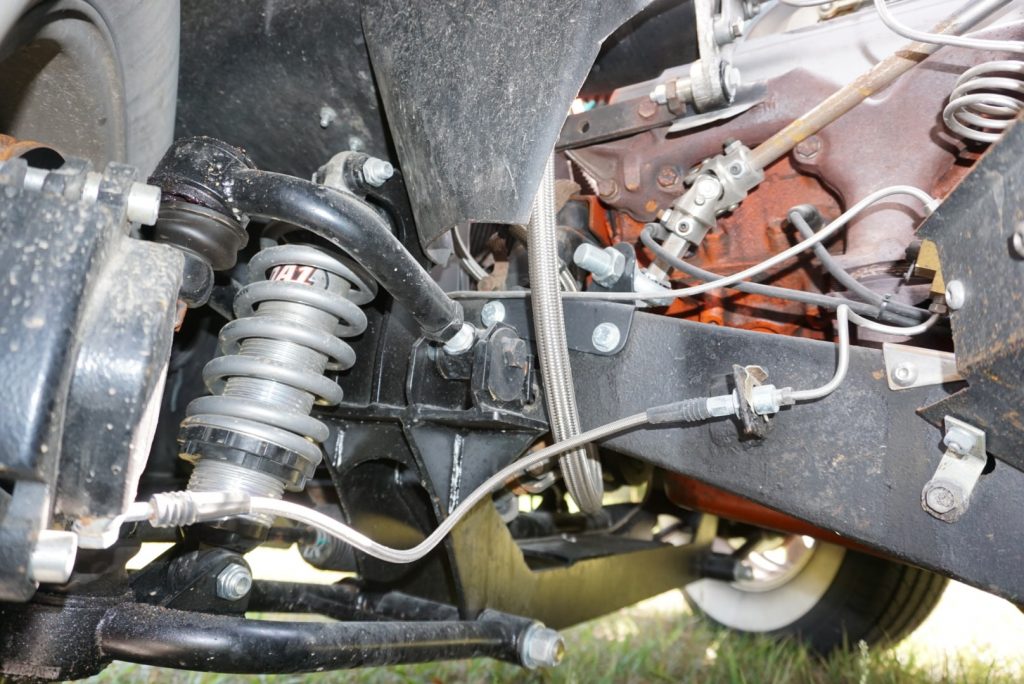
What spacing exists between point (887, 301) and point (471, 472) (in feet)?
1.80

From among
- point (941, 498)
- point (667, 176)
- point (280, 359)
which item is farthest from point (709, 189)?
Answer: point (280, 359)

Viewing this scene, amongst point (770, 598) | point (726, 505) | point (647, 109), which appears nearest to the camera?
point (647, 109)

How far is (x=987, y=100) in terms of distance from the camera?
2.75 ft

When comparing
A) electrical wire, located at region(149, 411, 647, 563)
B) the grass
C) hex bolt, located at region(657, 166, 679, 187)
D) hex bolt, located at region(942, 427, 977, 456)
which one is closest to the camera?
electrical wire, located at region(149, 411, 647, 563)

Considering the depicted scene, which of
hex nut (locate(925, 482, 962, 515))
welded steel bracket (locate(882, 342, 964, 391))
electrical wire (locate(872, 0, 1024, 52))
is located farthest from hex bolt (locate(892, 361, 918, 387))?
electrical wire (locate(872, 0, 1024, 52))

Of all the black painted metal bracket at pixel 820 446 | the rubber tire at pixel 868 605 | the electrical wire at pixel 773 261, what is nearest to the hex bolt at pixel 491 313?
the electrical wire at pixel 773 261

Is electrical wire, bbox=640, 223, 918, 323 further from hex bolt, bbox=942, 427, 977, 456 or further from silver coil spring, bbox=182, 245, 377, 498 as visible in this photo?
silver coil spring, bbox=182, 245, 377, 498

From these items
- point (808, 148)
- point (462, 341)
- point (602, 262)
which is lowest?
point (462, 341)

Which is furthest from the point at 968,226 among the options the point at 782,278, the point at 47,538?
the point at 47,538

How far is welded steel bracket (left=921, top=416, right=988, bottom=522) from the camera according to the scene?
28.3 inches

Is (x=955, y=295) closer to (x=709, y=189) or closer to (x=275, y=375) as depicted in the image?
(x=709, y=189)

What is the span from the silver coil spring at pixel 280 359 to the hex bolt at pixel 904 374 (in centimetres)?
59

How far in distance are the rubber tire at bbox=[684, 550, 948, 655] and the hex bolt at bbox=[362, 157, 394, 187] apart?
167 cm

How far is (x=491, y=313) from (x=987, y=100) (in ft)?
2.03
